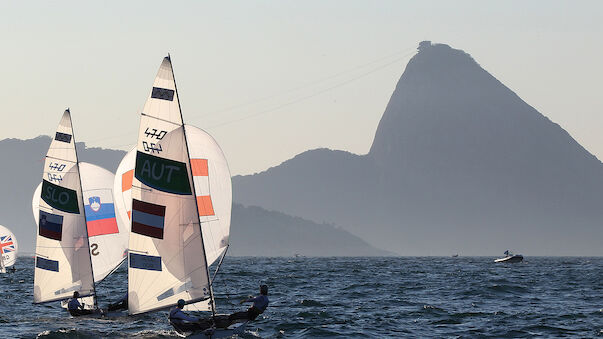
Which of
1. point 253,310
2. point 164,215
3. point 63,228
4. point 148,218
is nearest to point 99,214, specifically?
point 63,228

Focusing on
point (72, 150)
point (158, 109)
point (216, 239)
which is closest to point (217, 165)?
point (216, 239)

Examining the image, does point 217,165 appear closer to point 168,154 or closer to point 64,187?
point 168,154

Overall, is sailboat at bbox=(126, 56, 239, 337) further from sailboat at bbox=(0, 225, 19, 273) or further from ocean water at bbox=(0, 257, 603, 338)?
sailboat at bbox=(0, 225, 19, 273)

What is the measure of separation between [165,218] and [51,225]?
38.9 feet

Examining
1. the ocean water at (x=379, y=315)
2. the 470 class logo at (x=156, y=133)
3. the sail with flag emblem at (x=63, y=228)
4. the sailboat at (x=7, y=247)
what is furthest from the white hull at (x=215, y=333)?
the sailboat at (x=7, y=247)

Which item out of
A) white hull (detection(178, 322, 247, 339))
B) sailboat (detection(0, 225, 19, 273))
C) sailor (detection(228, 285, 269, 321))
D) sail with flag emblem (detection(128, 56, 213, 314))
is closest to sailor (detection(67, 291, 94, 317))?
sail with flag emblem (detection(128, 56, 213, 314))

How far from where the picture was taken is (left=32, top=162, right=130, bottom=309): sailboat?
141 feet

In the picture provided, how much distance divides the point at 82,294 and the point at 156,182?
12294 mm

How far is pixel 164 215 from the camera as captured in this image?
3209 cm

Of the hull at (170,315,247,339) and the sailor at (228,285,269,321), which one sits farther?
the sailor at (228,285,269,321)

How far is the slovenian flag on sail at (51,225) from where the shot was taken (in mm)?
41750

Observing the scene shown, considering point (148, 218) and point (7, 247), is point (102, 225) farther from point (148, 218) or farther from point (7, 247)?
point (7, 247)

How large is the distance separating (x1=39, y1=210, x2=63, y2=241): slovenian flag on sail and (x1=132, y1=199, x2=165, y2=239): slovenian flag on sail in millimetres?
10683

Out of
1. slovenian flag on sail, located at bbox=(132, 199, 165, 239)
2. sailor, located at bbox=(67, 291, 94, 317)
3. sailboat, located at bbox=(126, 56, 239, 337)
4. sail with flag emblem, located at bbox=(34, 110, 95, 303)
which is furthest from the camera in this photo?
sail with flag emblem, located at bbox=(34, 110, 95, 303)
